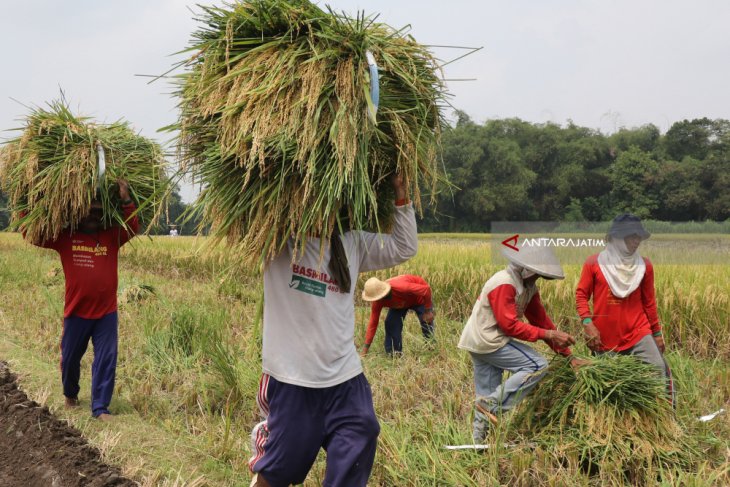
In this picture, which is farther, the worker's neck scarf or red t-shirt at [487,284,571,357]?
the worker's neck scarf

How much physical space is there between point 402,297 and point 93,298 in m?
2.83

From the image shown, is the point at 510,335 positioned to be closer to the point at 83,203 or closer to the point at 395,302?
the point at 395,302

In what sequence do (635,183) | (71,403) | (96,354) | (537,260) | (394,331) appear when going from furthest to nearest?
(635,183) → (394,331) → (71,403) → (96,354) → (537,260)

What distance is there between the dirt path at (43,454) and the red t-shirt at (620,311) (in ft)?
10.5

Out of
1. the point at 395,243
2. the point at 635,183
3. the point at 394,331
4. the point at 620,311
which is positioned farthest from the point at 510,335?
the point at 635,183

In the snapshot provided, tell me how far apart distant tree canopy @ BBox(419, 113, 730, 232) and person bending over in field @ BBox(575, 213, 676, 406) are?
31522mm

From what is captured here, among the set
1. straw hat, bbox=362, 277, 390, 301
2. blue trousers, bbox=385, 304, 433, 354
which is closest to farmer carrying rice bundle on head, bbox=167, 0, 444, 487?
straw hat, bbox=362, 277, 390, 301

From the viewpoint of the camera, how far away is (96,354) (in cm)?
459

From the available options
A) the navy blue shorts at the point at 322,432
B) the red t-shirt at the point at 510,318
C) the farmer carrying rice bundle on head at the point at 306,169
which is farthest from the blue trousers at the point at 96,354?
the red t-shirt at the point at 510,318

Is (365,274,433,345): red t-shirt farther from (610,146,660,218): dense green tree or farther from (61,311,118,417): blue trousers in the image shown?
(610,146,660,218): dense green tree

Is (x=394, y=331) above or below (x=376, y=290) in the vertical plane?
below

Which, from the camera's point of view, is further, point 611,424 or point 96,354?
point 96,354

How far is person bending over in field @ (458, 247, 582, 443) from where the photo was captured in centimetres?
362

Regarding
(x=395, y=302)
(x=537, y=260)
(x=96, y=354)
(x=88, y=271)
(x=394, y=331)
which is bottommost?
(x=394, y=331)
